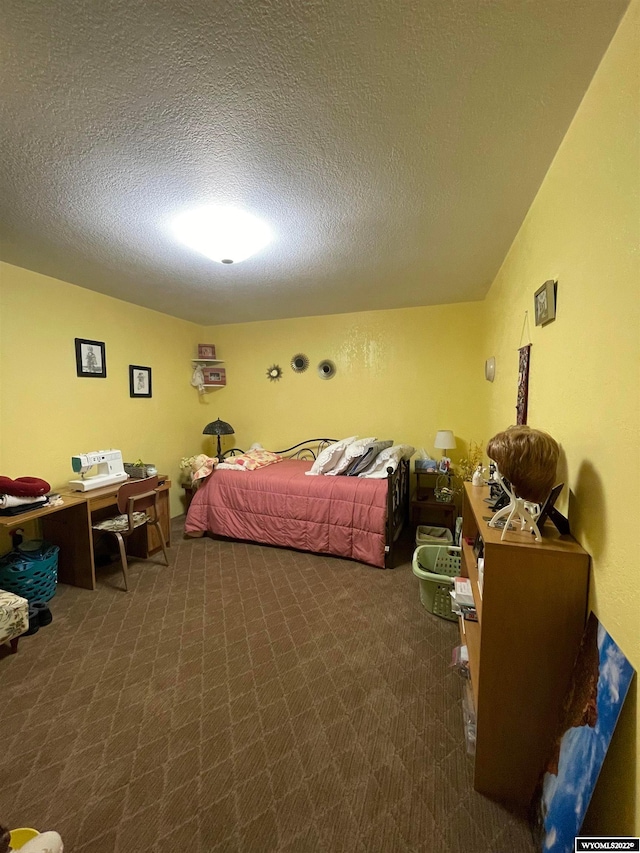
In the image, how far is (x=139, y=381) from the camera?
3.63m

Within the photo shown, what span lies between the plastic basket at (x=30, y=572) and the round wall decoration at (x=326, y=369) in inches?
120

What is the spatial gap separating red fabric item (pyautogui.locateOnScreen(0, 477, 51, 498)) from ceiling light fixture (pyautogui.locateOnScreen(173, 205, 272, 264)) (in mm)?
1934

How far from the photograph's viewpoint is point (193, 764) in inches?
52.0

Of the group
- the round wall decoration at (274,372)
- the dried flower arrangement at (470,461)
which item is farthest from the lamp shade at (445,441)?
the round wall decoration at (274,372)

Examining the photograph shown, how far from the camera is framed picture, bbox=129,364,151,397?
3.54 metres

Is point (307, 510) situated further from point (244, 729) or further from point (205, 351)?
point (205, 351)

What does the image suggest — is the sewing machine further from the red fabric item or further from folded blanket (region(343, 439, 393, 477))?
folded blanket (region(343, 439, 393, 477))

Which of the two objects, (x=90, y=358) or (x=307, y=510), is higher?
(x=90, y=358)

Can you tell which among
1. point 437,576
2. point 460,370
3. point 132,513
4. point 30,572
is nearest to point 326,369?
point 460,370

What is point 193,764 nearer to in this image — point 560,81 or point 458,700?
point 458,700

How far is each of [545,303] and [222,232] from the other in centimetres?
170

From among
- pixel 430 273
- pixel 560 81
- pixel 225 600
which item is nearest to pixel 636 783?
pixel 560 81

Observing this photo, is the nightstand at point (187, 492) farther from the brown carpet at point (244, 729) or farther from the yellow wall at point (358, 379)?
the brown carpet at point (244, 729)

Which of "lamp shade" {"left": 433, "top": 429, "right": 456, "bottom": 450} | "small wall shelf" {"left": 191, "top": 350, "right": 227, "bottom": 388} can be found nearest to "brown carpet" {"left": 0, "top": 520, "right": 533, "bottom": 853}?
"lamp shade" {"left": 433, "top": 429, "right": 456, "bottom": 450}
